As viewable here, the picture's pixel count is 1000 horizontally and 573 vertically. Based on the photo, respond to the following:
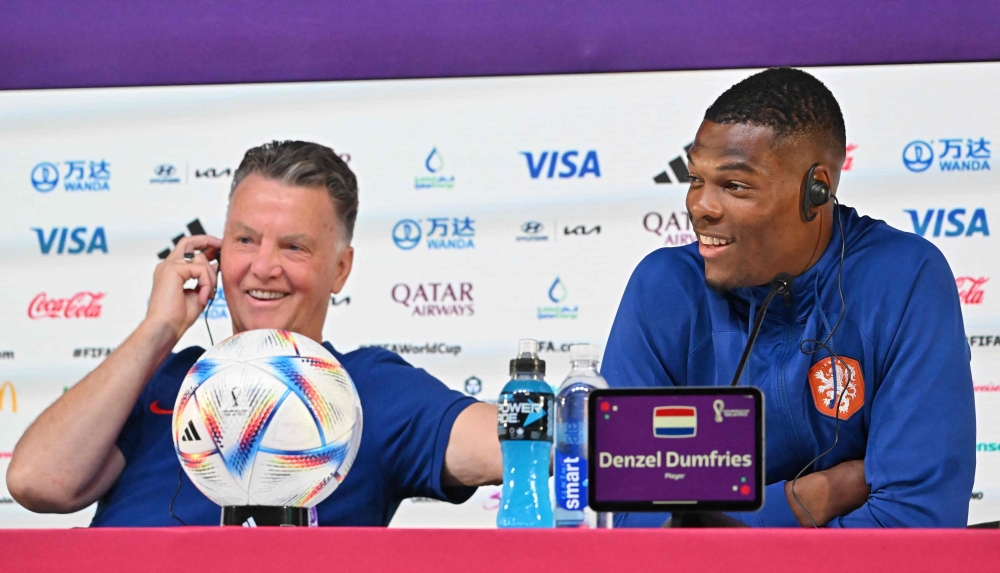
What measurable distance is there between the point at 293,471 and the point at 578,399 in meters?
0.41

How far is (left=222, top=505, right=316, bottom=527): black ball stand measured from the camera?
137 centimetres

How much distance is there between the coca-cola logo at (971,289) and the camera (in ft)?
8.70

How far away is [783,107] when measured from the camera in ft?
5.96

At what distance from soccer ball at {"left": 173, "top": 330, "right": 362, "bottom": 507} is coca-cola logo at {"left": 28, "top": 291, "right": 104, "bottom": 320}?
157cm

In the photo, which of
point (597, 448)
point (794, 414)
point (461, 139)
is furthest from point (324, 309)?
point (597, 448)

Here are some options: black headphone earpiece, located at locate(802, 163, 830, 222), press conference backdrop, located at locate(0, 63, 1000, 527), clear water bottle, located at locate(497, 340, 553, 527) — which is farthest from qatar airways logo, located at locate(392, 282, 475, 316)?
clear water bottle, located at locate(497, 340, 553, 527)

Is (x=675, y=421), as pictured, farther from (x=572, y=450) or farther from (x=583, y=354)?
(x=583, y=354)

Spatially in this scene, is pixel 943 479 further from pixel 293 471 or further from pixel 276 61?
pixel 276 61

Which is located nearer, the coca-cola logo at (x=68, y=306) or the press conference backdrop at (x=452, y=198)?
the press conference backdrop at (x=452, y=198)

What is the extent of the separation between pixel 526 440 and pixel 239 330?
0.98m

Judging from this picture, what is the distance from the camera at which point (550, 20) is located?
9.21ft

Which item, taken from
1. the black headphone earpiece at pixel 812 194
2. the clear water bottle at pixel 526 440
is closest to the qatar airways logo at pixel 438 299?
the black headphone earpiece at pixel 812 194

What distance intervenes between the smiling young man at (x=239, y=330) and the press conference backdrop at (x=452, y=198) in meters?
0.57

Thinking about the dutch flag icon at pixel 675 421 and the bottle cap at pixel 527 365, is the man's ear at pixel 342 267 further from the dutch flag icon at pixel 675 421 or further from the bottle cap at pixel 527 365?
the dutch flag icon at pixel 675 421
